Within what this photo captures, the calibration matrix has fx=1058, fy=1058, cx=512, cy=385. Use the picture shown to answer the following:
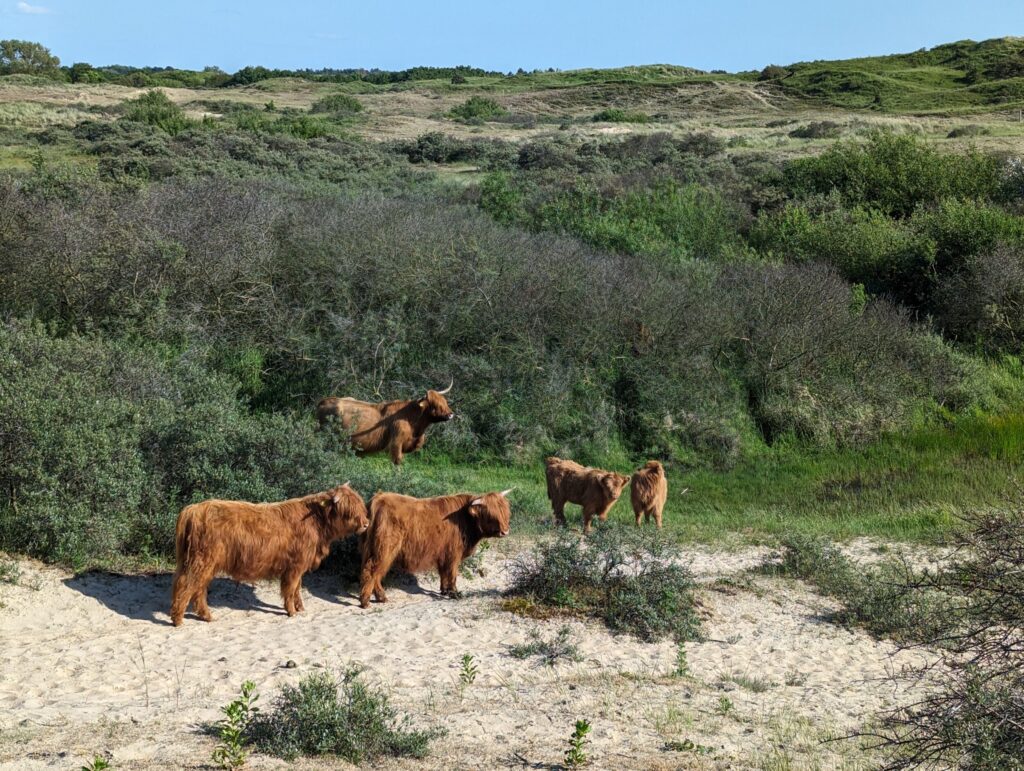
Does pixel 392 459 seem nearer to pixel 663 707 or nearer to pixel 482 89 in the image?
pixel 663 707

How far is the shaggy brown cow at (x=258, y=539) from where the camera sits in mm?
8836

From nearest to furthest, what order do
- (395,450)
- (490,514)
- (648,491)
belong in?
(490,514)
(648,491)
(395,450)

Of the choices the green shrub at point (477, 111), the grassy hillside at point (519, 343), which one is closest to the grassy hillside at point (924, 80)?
the green shrub at point (477, 111)

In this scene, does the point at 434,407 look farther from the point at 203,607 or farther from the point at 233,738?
the point at 233,738

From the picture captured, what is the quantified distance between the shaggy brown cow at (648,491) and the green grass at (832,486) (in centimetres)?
34

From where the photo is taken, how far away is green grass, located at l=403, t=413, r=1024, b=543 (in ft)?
45.2

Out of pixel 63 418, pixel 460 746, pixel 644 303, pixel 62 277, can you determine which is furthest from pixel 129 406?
pixel 644 303

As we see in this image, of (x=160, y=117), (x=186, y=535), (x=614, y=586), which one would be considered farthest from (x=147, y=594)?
(x=160, y=117)

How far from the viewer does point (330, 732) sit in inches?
253

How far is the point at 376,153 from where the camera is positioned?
39.0 meters

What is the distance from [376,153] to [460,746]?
113ft

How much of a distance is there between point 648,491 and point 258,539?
17.8ft

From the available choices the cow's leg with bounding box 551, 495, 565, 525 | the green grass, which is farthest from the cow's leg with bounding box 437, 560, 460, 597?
the cow's leg with bounding box 551, 495, 565, 525

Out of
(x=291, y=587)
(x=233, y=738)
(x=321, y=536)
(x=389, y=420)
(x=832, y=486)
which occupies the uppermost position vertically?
(x=389, y=420)
